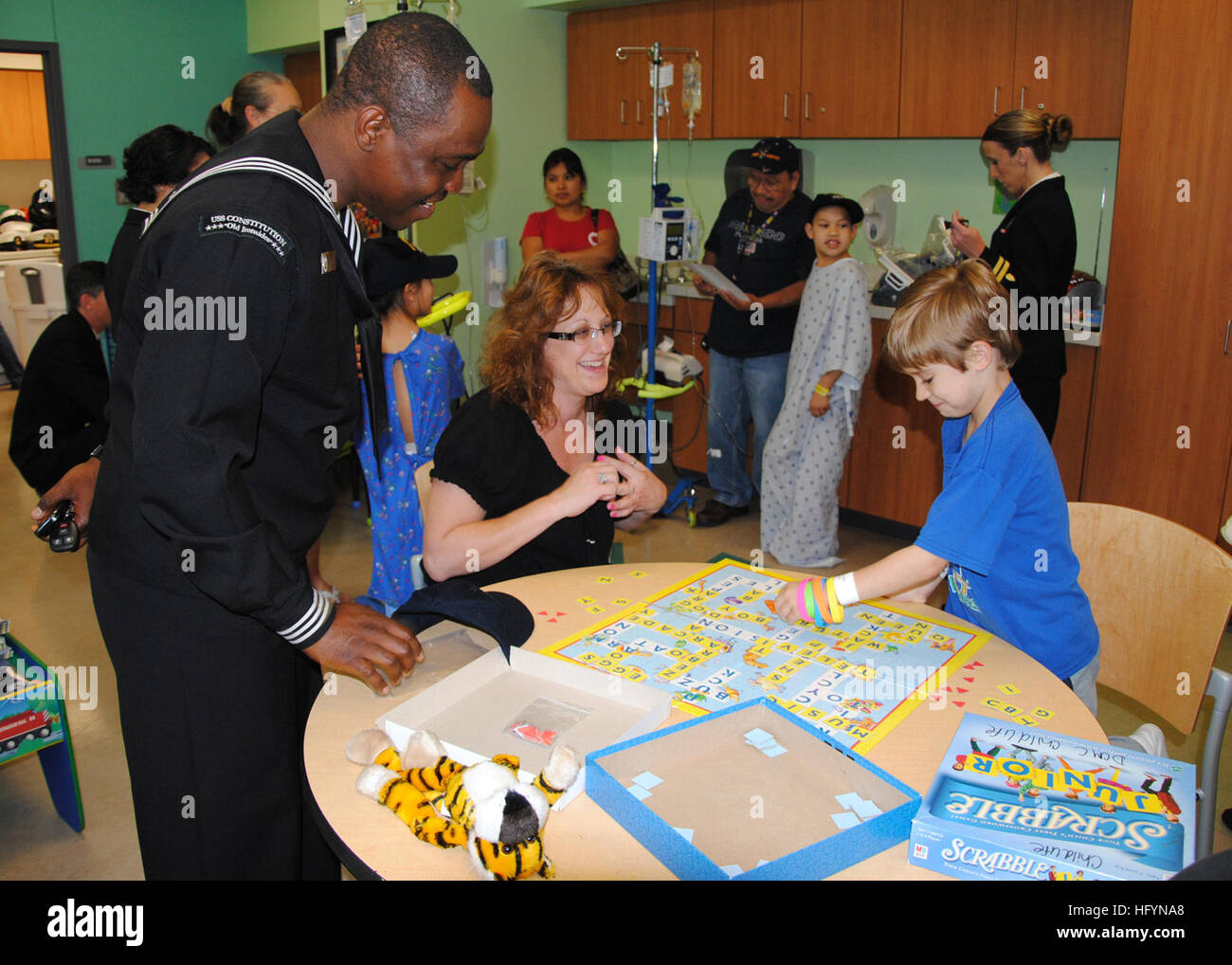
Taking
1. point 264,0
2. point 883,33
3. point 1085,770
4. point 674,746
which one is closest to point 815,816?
point 674,746

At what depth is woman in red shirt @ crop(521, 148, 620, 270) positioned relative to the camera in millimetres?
5102

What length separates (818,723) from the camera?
4.53ft

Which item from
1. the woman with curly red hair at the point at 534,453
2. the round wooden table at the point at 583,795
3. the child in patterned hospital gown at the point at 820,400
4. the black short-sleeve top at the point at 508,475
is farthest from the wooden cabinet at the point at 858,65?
the round wooden table at the point at 583,795

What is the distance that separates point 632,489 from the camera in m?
2.02

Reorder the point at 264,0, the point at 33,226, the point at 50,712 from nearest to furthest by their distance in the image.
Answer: the point at 50,712 → the point at 264,0 → the point at 33,226

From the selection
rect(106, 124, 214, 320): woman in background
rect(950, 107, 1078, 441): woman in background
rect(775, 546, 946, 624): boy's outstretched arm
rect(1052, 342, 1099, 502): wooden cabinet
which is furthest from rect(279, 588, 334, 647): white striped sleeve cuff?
rect(1052, 342, 1099, 502): wooden cabinet

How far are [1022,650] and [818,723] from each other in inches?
22.4

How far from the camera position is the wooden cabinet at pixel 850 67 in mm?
4418

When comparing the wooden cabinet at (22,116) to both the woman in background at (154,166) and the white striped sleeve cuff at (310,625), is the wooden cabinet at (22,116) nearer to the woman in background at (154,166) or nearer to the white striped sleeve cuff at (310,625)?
the woman in background at (154,166)

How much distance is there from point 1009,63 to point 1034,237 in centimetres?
112

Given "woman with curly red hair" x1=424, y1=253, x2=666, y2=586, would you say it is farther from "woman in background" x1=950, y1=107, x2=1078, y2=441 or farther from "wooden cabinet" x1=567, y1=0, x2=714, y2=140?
"wooden cabinet" x1=567, y1=0, x2=714, y2=140

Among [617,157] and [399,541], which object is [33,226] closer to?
[617,157]

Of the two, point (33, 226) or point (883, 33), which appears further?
point (33, 226)

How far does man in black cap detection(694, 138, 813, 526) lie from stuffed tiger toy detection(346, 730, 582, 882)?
352 centimetres
